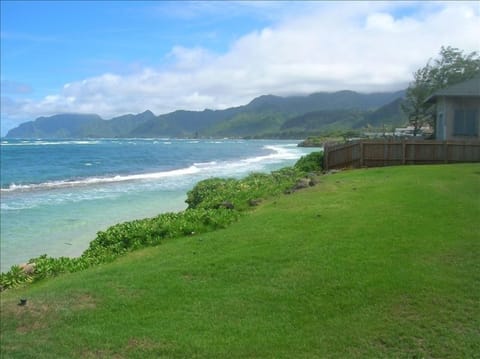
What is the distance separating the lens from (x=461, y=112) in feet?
81.5

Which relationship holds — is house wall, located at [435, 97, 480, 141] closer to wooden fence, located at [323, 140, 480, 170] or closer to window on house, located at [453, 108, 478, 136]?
window on house, located at [453, 108, 478, 136]

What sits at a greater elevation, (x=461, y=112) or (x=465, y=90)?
(x=465, y=90)

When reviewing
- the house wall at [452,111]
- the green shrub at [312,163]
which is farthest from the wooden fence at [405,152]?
the house wall at [452,111]

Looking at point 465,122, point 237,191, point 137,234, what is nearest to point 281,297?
point 137,234

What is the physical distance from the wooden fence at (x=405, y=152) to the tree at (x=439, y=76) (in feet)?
52.5

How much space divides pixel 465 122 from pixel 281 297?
21.1 m

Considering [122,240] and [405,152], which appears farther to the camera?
[405,152]

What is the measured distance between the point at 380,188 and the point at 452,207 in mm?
3325

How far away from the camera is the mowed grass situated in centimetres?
576

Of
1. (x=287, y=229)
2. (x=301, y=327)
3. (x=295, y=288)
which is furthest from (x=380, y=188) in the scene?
(x=301, y=327)

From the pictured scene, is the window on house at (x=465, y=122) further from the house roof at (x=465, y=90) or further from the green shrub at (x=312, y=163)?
the green shrub at (x=312, y=163)

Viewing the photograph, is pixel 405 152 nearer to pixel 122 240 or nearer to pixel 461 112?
pixel 461 112

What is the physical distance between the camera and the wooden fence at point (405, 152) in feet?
70.0

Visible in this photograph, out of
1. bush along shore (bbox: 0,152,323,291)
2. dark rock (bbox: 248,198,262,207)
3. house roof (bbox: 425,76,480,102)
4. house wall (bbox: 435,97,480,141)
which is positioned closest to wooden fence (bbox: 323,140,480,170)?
house wall (bbox: 435,97,480,141)
